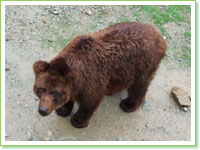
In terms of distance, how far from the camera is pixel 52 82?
4.52 m

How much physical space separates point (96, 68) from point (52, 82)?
2.86 ft

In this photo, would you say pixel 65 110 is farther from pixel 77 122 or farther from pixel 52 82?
pixel 52 82

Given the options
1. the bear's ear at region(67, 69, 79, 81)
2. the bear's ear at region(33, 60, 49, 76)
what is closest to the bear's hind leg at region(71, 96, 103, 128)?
the bear's ear at region(67, 69, 79, 81)

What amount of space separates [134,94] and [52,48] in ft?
8.36

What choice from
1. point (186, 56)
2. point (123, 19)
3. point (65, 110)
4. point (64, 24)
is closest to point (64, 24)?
point (64, 24)

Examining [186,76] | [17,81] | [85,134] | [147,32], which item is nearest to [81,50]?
[147,32]

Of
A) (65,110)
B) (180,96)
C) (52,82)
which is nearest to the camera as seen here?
(52,82)

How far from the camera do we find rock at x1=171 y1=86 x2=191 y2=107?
256 inches

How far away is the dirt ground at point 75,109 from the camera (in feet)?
19.0

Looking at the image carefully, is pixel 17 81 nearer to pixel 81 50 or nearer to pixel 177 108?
pixel 81 50

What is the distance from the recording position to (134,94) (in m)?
5.90

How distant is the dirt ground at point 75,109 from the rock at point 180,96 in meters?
0.14

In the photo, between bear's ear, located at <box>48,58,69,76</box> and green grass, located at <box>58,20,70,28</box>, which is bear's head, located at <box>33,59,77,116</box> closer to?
bear's ear, located at <box>48,58,69,76</box>

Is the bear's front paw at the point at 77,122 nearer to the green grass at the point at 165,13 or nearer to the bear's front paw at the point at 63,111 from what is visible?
the bear's front paw at the point at 63,111
